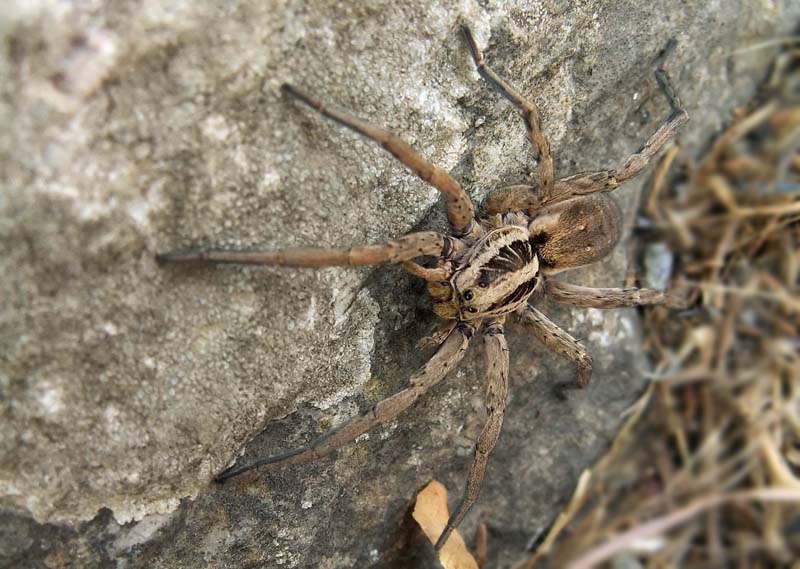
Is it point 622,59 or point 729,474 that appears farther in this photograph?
point 729,474

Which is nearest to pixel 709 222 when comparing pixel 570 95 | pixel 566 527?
pixel 570 95

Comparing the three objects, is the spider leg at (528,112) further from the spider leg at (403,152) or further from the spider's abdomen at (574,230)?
the spider leg at (403,152)

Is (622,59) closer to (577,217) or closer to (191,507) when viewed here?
(577,217)

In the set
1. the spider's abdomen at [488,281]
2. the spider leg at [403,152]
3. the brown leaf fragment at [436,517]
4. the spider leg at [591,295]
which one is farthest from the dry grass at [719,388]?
the spider leg at [403,152]

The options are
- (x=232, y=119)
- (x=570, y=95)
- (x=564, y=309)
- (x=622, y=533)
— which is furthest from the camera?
(x=622, y=533)

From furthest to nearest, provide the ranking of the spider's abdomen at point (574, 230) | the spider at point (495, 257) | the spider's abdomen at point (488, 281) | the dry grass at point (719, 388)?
1. the dry grass at point (719, 388)
2. the spider's abdomen at point (574, 230)
3. the spider's abdomen at point (488, 281)
4. the spider at point (495, 257)

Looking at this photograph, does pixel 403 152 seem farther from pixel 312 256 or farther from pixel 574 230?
pixel 574 230

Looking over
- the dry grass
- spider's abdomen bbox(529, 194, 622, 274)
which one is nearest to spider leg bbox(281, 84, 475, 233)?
spider's abdomen bbox(529, 194, 622, 274)
